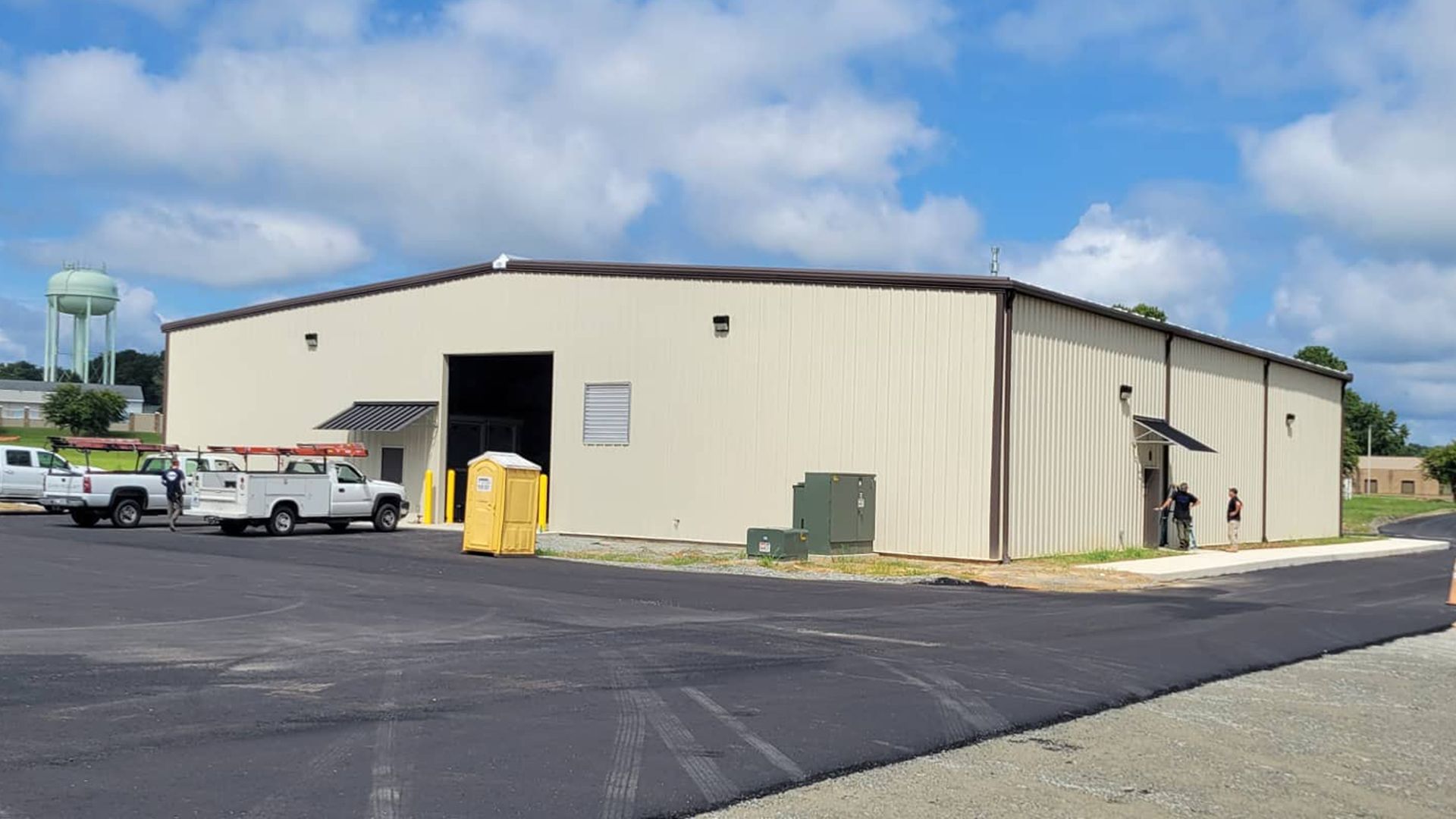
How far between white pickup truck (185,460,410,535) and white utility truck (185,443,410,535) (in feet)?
0.05

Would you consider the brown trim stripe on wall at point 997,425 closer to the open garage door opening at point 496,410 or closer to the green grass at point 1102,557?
the green grass at point 1102,557

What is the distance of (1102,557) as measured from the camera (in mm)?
29750

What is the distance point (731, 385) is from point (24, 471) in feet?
65.9

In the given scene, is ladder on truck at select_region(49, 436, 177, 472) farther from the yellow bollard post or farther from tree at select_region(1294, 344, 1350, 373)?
tree at select_region(1294, 344, 1350, 373)

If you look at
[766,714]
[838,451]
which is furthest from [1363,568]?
[766,714]

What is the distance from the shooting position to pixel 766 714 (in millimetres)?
9773

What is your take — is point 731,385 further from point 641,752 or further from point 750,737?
point 641,752

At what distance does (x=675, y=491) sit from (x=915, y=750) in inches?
889

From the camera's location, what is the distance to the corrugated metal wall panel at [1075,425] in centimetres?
2827

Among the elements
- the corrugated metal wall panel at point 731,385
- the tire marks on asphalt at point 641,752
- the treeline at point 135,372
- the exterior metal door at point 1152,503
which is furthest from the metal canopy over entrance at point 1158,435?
the treeline at point 135,372

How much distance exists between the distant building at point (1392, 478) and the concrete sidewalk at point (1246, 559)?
320ft

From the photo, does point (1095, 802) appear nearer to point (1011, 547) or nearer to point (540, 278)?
point (1011, 547)

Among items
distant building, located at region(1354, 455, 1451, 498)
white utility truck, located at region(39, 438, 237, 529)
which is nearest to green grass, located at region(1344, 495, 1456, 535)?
distant building, located at region(1354, 455, 1451, 498)

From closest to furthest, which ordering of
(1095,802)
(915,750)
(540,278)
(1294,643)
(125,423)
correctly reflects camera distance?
(1095,802) → (915,750) → (1294,643) → (540,278) → (125,423)
